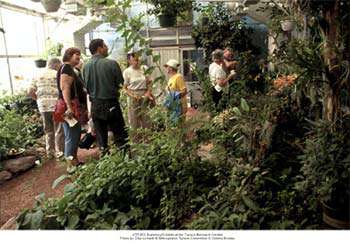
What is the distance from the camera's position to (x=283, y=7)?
1.86 metres

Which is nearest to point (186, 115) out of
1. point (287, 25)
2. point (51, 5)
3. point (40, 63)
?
point (287, 25)

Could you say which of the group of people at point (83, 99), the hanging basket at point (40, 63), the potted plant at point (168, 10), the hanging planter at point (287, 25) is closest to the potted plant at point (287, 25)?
the hanging planter at point (287, 25)

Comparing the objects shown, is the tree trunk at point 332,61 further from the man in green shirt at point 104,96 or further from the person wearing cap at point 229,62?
the man in green shirt at point 104,96

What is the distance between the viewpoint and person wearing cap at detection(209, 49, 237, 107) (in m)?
1.77

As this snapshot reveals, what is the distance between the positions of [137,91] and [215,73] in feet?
1.39

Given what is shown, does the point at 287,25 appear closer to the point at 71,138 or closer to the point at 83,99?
the point at 83,99

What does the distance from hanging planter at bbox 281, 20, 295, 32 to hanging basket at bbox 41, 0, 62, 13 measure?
1185mm

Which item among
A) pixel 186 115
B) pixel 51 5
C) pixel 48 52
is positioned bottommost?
pixel 186 115

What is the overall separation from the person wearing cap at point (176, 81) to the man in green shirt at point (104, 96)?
0.54 m

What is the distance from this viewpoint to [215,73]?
1881mm

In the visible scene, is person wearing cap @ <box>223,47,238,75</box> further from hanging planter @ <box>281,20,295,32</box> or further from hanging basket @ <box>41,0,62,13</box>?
hanging basket @ <box>41,0,62,13</box>

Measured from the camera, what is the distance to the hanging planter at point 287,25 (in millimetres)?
1850
